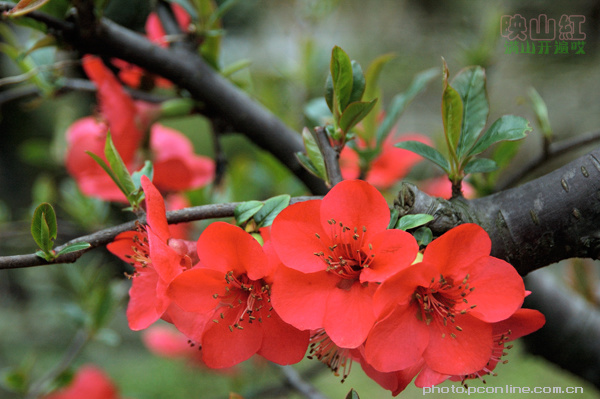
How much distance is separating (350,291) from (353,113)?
16 centimetres

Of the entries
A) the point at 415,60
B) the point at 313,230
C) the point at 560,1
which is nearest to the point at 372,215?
the point at 313,230

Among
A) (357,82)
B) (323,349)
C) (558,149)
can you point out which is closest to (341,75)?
(357,82)

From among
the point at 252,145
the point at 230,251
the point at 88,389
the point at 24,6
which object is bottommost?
the point at 88,389

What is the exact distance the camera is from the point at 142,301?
1.29 feet

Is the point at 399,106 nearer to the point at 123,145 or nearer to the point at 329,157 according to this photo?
the point at 329,157

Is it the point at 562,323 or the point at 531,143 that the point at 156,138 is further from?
the point at 531,143

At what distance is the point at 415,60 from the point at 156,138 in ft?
8.78

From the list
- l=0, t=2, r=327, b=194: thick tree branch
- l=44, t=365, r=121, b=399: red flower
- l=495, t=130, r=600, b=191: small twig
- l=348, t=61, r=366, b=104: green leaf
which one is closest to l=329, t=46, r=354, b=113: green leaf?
l=348, t=61, r=366, b=104: green leaf

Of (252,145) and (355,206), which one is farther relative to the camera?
(252,145)

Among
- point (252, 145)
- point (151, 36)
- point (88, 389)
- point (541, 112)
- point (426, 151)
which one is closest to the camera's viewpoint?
point (426, 151)

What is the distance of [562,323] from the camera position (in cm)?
70

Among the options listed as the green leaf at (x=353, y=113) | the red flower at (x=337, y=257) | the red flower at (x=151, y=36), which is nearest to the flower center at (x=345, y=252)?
the red flower at (x=337, y=257)

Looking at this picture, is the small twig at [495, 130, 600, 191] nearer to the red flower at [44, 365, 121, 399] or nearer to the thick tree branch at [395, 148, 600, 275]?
the thick tree branch at [395, 148, 600, 275]

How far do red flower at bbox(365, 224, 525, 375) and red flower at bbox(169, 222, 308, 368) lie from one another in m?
0.08
